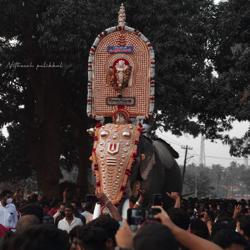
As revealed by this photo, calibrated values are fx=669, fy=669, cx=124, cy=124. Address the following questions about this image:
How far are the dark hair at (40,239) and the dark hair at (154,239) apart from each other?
1.77 ft

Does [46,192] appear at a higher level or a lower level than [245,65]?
lower

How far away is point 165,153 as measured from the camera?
45.6ft

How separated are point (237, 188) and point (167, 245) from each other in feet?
485

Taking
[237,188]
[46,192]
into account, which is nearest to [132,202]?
[46,192]

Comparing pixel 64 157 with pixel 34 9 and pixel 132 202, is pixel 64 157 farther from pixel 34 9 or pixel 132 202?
pixel 132 202

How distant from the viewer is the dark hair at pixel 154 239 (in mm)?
2941

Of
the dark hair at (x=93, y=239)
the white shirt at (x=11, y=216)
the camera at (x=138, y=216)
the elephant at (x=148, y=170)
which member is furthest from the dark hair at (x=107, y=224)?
the white shirt at (x=11, y=216)

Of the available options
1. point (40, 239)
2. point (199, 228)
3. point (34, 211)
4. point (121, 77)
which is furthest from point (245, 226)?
point (121, 77)

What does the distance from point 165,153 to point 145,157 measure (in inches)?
91.5

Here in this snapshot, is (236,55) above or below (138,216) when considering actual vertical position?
above

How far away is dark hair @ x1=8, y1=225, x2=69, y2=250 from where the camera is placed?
3363mm

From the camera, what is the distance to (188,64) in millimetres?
19578

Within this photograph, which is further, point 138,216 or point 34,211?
point 34,211

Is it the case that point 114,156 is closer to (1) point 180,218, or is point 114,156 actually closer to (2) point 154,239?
(1) point 180,218
